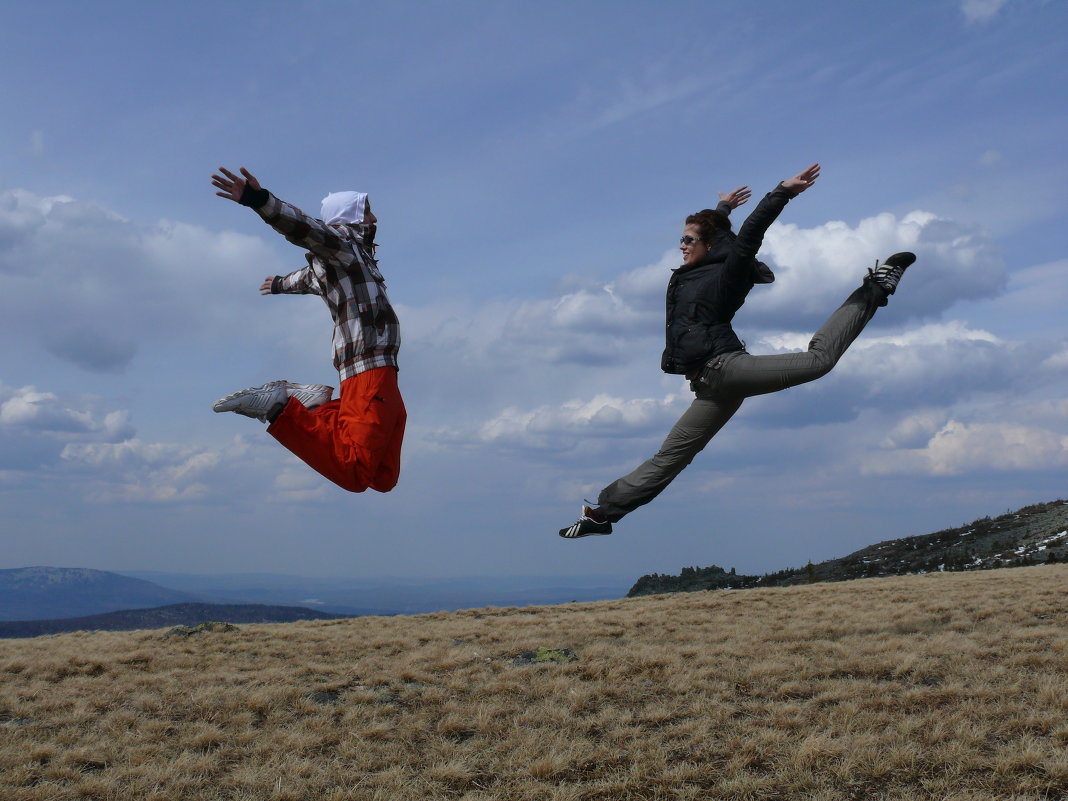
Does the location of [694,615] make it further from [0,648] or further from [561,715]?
[0,648]

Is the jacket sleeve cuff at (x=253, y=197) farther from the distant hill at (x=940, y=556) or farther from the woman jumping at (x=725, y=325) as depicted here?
the distant hill at (x=940, y=556)

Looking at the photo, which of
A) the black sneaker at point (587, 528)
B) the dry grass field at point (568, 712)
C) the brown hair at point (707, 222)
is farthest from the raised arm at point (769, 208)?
the dry grass field at point (568, 712)

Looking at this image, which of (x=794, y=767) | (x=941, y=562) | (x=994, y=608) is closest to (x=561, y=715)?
(x=794, y=767)

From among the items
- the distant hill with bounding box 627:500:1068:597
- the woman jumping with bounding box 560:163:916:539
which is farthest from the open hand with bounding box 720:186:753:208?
the distant hill with bounding box 627:500:1068:597

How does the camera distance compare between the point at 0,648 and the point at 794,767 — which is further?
the point at 0,648

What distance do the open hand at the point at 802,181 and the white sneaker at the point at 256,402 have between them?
4.35m

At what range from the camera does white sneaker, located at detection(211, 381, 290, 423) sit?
259 inches

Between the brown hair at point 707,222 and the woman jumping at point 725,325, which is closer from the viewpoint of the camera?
the woman jumping at point 725,325

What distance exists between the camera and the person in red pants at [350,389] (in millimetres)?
6703

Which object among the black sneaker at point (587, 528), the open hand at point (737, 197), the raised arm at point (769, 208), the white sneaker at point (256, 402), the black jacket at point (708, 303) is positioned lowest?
the black sneaker at point (587, 528)

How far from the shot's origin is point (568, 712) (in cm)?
1337

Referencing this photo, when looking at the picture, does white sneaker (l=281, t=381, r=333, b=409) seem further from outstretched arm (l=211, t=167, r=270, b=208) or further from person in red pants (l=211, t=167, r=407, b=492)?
outstretched arm (l=211, t=167, r=270, b=208)

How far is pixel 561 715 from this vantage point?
13211mm

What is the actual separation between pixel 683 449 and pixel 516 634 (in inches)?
593
